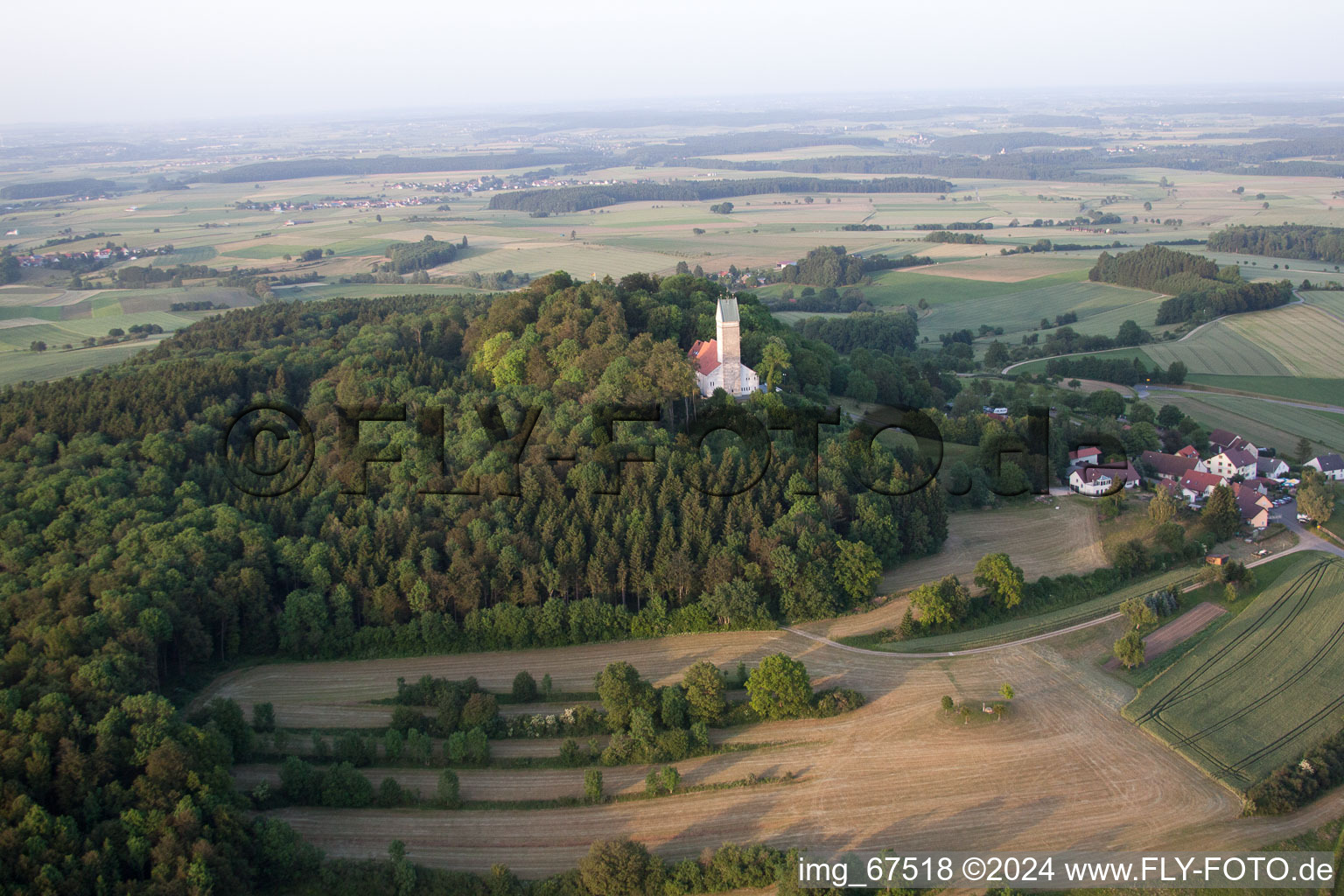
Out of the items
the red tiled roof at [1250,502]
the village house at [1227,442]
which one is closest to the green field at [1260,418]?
the village house at [1227,442]

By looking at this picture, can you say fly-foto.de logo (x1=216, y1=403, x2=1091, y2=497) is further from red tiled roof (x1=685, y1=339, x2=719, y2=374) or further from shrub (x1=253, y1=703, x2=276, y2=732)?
shrub (x1=253, y1=703, x2=276, y2=732)

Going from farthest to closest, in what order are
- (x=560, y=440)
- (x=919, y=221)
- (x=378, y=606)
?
(x=919, y=221) < (x=560, y=440) < (x=378, y=606)

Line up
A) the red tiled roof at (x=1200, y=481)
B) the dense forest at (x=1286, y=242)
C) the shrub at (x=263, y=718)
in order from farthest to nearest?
the dense forest at (x=1286, y=242)
the red tiled roof at (x=1200, y=481)
the shrub at (x=263, y=718)

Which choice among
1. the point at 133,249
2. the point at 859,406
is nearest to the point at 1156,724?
the point at 859,406

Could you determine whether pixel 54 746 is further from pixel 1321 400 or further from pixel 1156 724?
pixel 1321 400

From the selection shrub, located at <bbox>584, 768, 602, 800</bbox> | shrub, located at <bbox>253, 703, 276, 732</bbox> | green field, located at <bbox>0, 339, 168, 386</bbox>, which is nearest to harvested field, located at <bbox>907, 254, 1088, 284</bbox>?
green field, located at <bbox>0, 339, 168, 386</bbox>

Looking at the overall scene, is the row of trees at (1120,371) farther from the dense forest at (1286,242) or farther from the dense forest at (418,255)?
the dense forest at (418,255)
